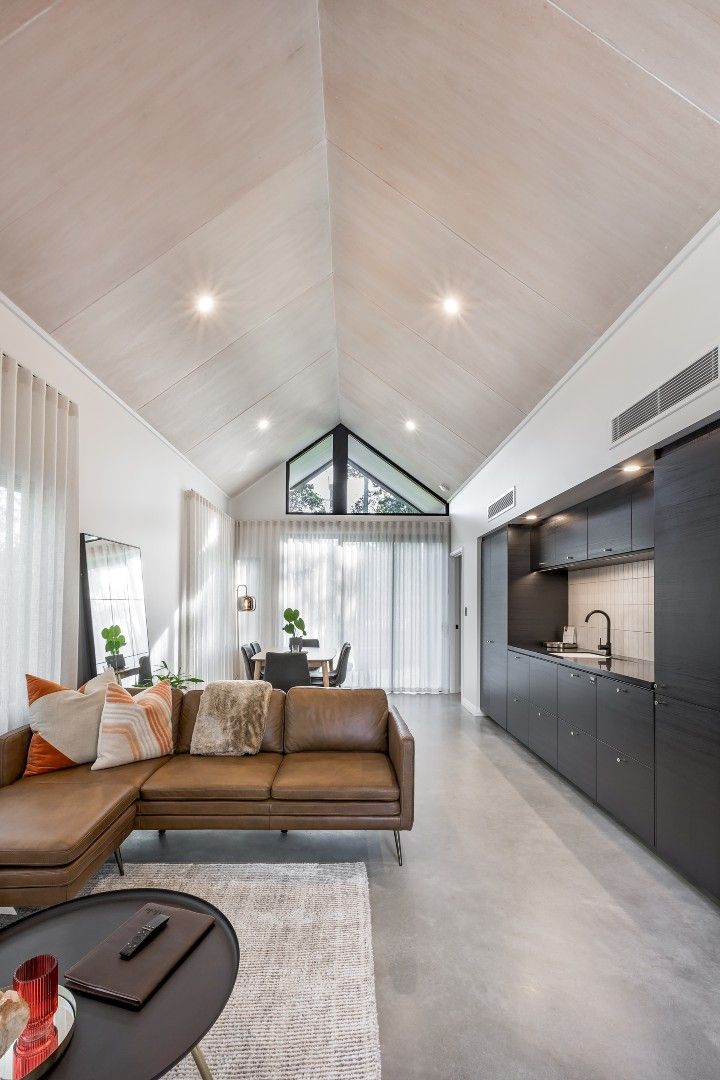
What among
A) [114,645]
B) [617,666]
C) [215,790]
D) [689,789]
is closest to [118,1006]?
[215,790]

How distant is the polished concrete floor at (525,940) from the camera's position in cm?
173

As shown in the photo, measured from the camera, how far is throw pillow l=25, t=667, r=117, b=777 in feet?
9.91

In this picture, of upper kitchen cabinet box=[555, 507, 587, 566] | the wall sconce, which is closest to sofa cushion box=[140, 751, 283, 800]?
upper kitchen cabinet box=[555, 507, 587, 566]

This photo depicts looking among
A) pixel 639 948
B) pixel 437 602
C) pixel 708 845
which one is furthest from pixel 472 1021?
pixel 437 602

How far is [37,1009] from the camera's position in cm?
124

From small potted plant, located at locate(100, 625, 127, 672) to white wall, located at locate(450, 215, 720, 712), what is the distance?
3275 millimetres

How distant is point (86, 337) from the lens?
3.72 m

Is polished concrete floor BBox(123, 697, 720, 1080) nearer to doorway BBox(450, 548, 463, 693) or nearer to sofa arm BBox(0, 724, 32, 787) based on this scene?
sofa arm BBox(0, 724, 32, 787)

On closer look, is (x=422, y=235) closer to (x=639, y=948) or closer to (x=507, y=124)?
(x=507, y=124)

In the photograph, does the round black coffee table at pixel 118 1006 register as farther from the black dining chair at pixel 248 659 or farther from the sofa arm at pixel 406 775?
the black dining chair at pixel 248 659

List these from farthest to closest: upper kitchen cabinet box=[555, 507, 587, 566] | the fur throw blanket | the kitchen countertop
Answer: upper kitchen cabinet box=[555, 507, 587, 566]
the fur throw blanket
the kitchen countertop

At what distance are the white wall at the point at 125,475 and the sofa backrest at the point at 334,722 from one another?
1837 mm

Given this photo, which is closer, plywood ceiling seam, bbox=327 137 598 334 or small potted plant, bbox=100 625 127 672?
plywood ceiling seam, bbox=327 137 598 334

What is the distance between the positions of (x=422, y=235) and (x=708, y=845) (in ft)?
11.8
